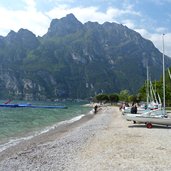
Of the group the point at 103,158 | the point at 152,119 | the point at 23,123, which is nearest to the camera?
the point at 103,158

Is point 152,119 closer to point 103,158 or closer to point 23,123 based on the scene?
point 103,158

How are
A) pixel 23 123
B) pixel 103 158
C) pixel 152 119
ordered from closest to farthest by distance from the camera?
pixel 103 158, pixel 152 119, pixel 23 123

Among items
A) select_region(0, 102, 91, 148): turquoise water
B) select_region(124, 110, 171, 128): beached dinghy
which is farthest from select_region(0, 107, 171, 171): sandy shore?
select_region(0, 102, 91, 148): turquoise water

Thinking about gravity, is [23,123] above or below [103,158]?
below

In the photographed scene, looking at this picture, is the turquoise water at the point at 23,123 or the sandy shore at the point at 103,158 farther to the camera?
the turquoise water at the point at 23,123

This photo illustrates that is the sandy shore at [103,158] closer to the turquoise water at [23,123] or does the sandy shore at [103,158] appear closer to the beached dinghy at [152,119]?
the beached dinghy at [152,119]

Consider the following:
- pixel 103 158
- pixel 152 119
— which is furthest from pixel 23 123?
pixel 103 158

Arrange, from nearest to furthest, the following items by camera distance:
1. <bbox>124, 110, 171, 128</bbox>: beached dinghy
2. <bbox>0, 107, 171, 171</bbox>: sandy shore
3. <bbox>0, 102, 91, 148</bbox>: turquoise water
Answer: <bbox>0, 107, 171, 171</bbox>: sandy shore, <bbox>124, 110, 171, 128</bbox>: beached dinghy, <bbox>0, 102, 91, 148</bbox>: turquoise water

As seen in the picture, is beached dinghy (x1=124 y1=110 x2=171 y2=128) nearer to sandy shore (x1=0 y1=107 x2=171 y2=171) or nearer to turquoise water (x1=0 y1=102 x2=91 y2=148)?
sandy shore (x1=0 y1=107 x2=171 y2=171)

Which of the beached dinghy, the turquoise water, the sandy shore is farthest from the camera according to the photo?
the turquoise water

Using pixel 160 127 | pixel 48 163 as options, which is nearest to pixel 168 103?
pixel 160 127

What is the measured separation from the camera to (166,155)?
58.2ft

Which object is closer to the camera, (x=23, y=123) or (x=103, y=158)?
(x=103, y=158)

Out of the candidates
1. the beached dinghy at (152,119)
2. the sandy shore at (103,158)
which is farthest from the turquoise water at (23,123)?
the beached dinghy at (152,119)
